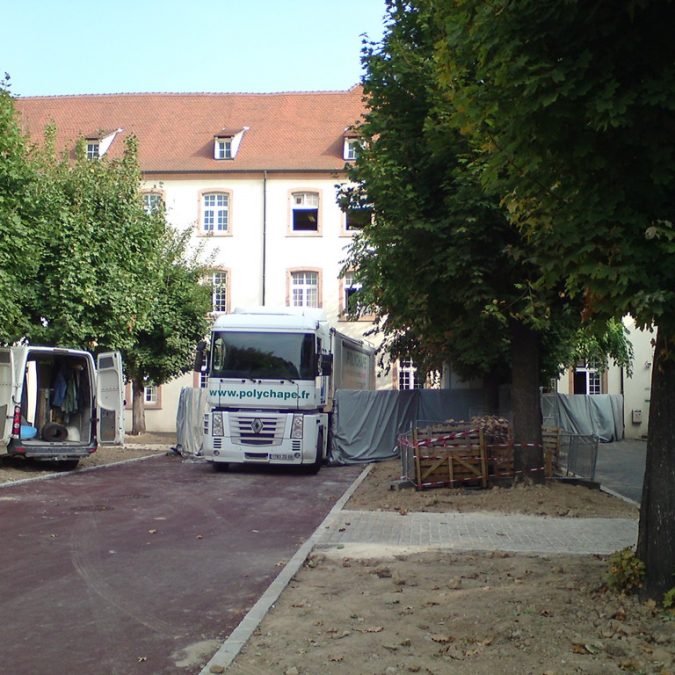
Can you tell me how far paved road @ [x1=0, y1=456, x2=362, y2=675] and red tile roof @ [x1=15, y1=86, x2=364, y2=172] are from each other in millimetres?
27422

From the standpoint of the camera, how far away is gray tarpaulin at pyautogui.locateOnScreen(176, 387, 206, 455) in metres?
24.8

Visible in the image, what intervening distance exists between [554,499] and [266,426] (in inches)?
301

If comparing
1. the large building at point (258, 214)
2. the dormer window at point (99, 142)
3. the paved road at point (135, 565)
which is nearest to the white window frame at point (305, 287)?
the large building at point (258, 214)

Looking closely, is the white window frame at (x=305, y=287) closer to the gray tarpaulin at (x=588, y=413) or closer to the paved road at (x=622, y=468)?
the gray tarpaulin at (x=588, y=413)

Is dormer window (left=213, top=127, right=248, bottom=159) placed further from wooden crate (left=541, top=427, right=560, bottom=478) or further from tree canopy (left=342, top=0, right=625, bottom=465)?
wooden crate (left=541, top=427, right=560, bottom=478)

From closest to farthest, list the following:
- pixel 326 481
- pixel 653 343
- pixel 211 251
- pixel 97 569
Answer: pixel 653 343, pixel 97 569, pixel 326 481, pixel 211 251

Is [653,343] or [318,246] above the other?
[318,246]

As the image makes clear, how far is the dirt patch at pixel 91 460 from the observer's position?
18.1 metres

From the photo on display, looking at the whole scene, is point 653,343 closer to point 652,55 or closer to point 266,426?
point 652,55

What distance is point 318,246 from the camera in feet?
135

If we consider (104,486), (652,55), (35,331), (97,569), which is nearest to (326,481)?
(104,486)

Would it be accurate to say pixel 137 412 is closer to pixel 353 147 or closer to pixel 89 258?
pixel 89 258

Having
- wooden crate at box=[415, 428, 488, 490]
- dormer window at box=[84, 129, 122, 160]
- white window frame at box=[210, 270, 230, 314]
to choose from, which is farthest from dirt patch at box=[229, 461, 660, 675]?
dormer window at box=[84, 129, 122, 160]

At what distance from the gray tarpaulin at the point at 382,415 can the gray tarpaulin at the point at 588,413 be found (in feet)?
17.7
